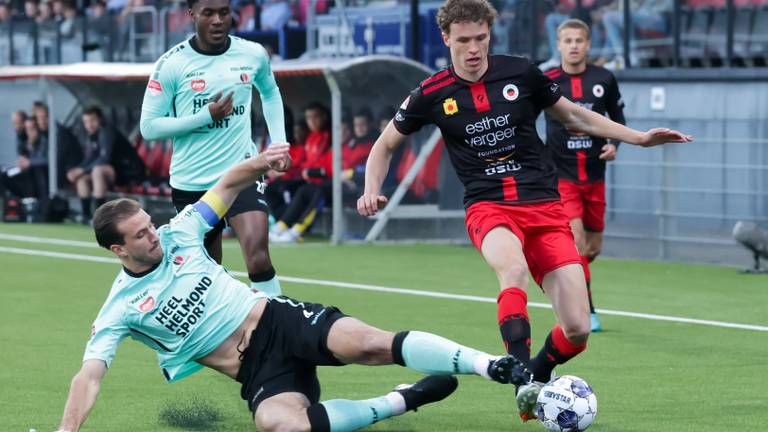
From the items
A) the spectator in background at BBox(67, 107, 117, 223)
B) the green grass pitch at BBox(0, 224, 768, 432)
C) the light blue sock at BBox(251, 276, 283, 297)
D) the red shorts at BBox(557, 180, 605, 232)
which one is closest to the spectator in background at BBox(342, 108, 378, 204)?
the green grass pitch at BBox(0, 224, 768, 432)

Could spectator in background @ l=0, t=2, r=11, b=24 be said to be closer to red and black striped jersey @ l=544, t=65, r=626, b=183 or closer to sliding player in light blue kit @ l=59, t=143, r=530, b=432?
red and black striped jersey @ l=544, t=65, r=626, b=183

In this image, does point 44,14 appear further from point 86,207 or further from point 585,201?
point 585,201

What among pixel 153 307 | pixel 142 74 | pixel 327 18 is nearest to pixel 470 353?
pixel 153 307

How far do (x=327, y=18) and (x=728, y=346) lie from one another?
13739mm

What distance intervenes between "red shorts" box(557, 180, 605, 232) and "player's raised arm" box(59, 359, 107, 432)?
517 centimetres

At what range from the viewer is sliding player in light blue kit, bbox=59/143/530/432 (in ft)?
21.1

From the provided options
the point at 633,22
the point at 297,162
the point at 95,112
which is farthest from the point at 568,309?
the point at 95,112

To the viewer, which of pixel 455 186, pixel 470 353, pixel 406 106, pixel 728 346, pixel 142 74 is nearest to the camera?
pixel 470 353

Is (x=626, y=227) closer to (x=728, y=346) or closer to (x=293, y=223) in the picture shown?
(x=293, y=223)

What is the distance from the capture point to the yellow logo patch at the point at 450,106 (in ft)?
24.6

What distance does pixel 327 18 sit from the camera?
74.6 ft

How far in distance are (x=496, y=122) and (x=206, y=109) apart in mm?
2146

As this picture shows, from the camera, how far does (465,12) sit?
24.0 feet

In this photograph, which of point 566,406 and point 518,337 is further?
point 518,337
